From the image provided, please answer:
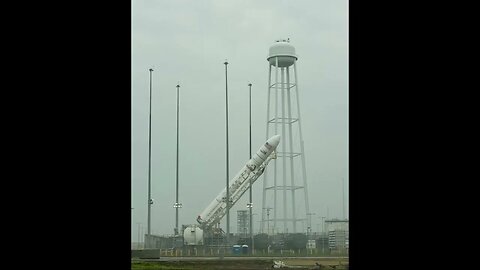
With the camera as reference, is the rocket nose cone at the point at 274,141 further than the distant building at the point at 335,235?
Yes

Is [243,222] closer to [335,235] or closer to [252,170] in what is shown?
[252,170]

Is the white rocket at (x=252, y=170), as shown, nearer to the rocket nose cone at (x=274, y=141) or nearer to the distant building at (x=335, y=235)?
the rocket nose cone at (x=274, y=141)

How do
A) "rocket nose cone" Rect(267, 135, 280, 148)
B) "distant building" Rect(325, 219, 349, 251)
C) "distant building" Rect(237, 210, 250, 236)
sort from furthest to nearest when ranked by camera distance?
"distant building" Rect(237, 210, 250, 236), "rocket nose cone" Rect(267, 135, 280, 148), "distant building" Rect(325, 219, 349, 251)

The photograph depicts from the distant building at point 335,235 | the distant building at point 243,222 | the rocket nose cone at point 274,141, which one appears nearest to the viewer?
the distant building at point 335,235

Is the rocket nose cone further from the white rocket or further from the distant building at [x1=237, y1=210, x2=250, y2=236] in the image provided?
the distant building at [x1=237, y1=210, x2=250, y2=236]

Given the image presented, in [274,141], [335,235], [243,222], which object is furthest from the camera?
[243,222]

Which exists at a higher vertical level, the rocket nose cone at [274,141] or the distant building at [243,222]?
the rocket nose cone at [274,141]

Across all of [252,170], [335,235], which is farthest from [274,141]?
[335,235]

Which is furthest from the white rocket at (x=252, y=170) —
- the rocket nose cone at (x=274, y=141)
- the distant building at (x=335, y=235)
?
the distant building at (x=335, y=235)

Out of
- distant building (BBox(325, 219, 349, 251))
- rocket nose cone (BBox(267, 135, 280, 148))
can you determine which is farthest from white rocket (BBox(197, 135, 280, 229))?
distant building (BBox(325, 219, 349, 251))
